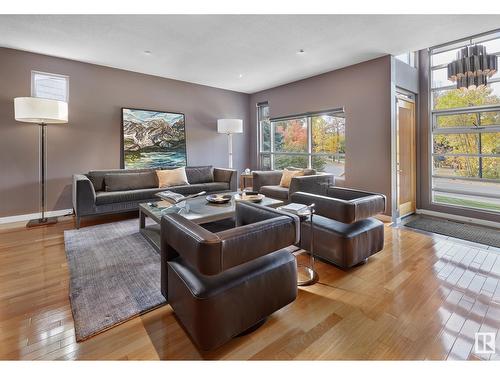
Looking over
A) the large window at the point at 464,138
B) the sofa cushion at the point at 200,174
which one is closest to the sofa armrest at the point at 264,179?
the sofa cushion at the point at 200,174

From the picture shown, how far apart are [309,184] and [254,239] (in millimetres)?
2803

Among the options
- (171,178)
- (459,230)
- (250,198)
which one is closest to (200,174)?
(171,178)

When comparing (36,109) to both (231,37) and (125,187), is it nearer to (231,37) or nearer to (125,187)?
(125,187)

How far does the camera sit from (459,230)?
3.65 metres

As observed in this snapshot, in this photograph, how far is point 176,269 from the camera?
63.9 inches

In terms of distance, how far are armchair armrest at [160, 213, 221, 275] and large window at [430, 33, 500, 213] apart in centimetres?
462

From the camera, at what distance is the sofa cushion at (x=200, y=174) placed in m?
5.22

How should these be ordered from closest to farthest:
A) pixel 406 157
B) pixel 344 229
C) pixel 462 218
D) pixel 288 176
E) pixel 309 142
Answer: pixel 344 229
pixel 462 218
pixel 406 157
pixel 288 176
pixel 309 142

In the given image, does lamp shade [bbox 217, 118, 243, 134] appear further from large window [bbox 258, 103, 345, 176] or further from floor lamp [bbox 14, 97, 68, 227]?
floor lamp [bbox 14, 97, 68, 227]

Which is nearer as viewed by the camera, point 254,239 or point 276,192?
point 254,239
